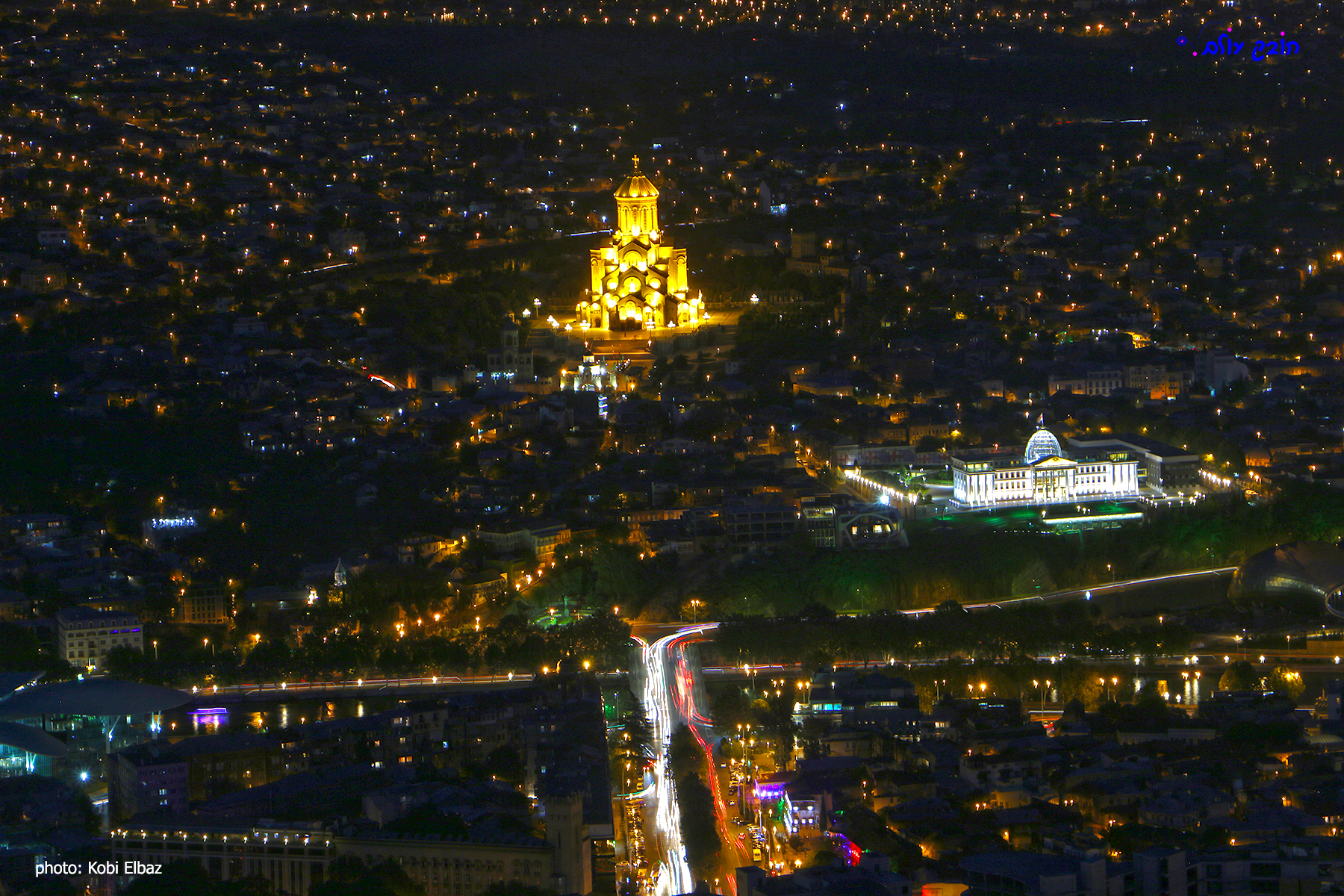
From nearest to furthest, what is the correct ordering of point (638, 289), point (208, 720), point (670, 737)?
point (670, 737), point (208, 720), point (638, 289)

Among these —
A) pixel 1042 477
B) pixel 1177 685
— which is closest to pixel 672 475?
pixel 1042 477

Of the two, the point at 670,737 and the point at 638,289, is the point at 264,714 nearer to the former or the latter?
the point at 670,737

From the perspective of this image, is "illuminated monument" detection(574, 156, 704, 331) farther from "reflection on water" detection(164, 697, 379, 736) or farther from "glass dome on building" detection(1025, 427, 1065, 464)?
"reflection on water" detection(164, 697, 379, 736)

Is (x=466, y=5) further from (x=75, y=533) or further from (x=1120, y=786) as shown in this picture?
(x=1120, y=786)

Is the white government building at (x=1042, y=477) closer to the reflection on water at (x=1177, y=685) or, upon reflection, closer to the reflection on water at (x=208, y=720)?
the reflection on water at (x=1177, y=685)

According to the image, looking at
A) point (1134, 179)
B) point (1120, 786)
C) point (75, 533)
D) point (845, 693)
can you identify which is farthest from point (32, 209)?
point (1120, 786)
